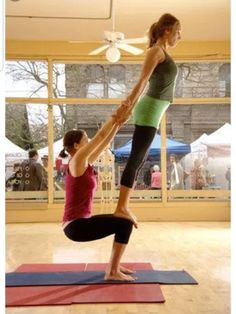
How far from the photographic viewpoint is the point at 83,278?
3.26 m

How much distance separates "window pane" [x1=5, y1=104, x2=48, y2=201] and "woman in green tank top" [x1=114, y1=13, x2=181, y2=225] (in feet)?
18.2

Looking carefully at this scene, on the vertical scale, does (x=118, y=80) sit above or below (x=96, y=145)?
above

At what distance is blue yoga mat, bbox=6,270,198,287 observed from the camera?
3.13m

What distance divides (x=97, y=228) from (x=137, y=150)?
2.26 feet

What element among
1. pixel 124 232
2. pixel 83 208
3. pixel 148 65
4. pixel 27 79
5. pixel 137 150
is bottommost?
pixel 124 232

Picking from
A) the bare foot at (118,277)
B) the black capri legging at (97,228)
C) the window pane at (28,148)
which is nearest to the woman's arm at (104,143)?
the black capri legging at (97,228)

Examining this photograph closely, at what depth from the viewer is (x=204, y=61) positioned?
8.09 m

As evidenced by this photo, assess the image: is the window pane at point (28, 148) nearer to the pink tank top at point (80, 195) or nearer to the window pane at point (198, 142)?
the window pane at point (198, 142)

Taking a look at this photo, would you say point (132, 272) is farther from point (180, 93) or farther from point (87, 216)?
point (180, 93)

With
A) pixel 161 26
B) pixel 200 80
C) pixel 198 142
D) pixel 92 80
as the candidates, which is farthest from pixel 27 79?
pixel 161 26

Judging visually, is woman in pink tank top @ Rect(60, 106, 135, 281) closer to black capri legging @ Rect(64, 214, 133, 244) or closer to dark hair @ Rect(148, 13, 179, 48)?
black capri legging @ Rect(64, 214, 133, 244)

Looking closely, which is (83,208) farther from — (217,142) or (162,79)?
(217,142)

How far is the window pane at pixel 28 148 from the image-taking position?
7922 mm
